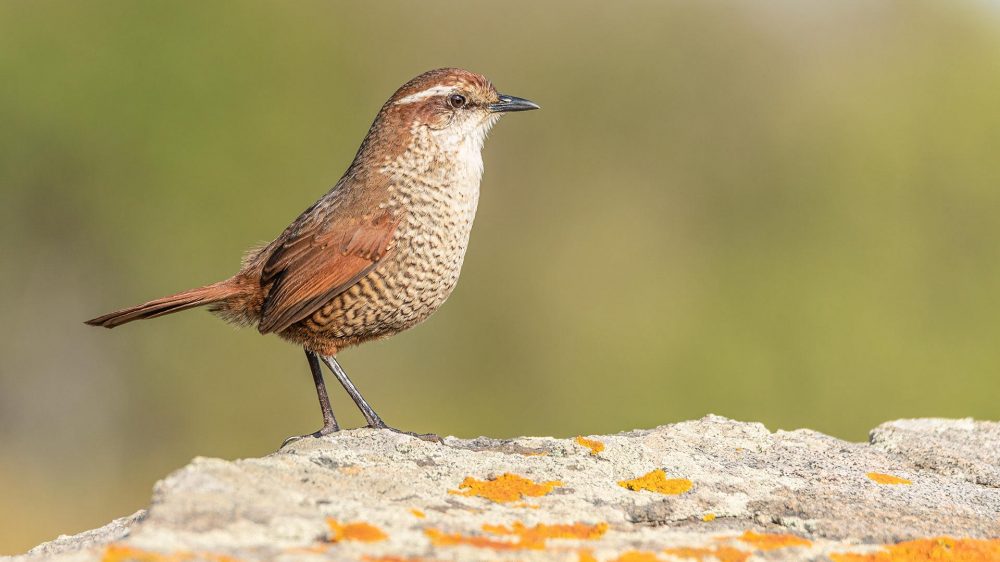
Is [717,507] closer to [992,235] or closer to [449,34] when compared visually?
[992,235]

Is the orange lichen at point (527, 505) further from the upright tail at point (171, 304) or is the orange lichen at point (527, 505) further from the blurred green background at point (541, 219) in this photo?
the blurred green background at point (541, 219)

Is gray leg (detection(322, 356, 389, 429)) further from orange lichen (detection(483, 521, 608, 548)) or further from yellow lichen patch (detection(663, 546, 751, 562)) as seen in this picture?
yellow lichen patch (detection(663, 546, 751, 562))

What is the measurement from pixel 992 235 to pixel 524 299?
6.00 m

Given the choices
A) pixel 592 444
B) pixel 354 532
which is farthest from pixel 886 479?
pixel 354 532

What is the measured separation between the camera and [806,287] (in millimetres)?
14086

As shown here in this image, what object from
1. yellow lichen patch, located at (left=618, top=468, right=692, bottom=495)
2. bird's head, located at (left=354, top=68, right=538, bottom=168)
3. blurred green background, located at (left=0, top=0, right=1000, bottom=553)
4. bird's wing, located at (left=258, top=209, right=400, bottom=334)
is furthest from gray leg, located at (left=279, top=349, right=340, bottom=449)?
blurred green background, located at (left=0, top=0, right=1000, bottom=553)

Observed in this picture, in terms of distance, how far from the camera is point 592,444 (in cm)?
399

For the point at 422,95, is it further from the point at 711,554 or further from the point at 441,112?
the point at 711,554

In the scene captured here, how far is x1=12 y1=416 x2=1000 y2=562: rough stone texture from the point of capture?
258 centimetres

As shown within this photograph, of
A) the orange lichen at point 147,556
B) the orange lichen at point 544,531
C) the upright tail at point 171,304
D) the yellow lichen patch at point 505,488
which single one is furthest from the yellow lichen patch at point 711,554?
the upright tail at point 171,304

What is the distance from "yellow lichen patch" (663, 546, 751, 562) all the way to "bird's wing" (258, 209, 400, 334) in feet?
8.32

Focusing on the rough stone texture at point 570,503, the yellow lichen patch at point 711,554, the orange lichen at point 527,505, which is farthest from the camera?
the orange lichen at point 527,505

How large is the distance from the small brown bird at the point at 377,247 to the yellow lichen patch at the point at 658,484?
5.37ft

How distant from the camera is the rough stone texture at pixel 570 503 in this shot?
2.58 m
